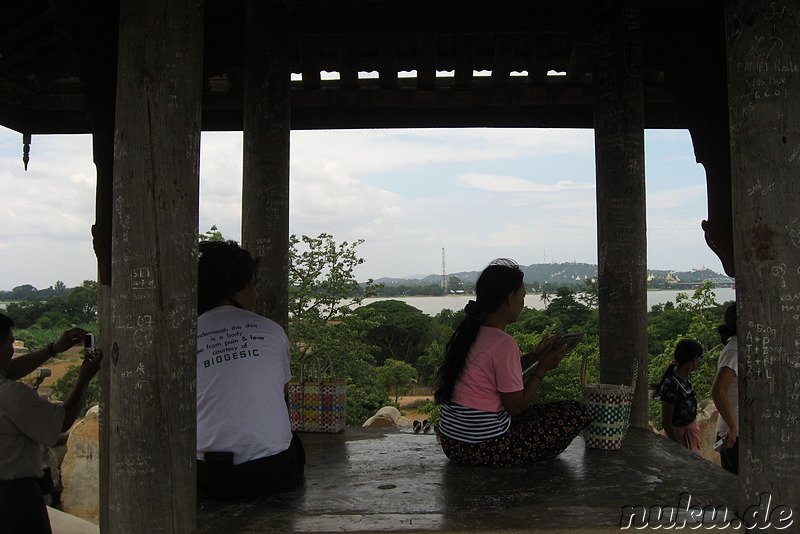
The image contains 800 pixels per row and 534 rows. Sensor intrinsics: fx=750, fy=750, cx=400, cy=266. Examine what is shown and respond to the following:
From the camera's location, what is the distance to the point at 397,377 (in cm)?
3077

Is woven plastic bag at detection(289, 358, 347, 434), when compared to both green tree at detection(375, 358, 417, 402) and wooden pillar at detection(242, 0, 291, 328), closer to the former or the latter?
wooden pillar at detection(242, 0, 291, 328)

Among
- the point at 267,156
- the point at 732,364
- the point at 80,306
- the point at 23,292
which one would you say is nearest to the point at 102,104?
the point at 267,156

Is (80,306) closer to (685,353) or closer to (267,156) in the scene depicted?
(267,156)

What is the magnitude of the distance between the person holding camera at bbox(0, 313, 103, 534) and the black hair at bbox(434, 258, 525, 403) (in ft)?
6.02

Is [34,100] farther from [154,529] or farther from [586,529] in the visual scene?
[586,529]

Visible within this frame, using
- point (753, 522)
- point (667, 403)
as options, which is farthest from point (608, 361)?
point (753, 522)

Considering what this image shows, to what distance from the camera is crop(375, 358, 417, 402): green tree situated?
30281mm

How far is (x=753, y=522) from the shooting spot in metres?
3.04

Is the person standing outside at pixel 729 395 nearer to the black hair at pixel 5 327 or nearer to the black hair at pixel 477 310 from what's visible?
the black hair at pixel 477 310

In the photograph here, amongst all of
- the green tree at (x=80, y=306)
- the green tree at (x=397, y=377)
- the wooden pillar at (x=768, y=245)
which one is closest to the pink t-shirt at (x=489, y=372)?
the wooden pillar at (x=768, y=245)

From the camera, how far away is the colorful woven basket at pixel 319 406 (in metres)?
5.56

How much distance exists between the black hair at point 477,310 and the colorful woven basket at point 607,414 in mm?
808

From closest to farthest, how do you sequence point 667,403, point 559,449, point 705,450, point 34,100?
point 559,449
point 667,403
point 34,100
point 705,450

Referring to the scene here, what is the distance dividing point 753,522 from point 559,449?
142cm
